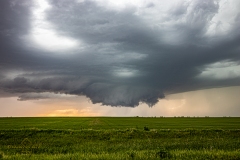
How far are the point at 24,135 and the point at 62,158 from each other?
23.2 meters

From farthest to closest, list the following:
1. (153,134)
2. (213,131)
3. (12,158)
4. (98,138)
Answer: (213,131) < (153,134) < (98,138) < (12,158)

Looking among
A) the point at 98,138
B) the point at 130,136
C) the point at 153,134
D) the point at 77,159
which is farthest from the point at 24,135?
the point at 77,159

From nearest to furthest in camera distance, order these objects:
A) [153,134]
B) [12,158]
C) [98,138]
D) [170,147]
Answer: [12,158]
[170,147]
[98,138]
[153,134]

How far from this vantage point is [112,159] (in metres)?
14.2

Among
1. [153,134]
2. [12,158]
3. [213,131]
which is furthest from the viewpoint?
[213,131]

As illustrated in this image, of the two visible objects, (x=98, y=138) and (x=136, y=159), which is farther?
(x=98, y=138)

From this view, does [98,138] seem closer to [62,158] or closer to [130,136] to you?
[130,136]

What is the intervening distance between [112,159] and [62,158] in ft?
10.5

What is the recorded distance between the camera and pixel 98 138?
110ft

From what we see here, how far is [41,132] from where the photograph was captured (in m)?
37.3

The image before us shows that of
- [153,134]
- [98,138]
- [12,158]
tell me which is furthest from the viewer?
[153,134]

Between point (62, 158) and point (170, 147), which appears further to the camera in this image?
point (170, 147)

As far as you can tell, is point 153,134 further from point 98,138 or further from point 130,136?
point 98,138

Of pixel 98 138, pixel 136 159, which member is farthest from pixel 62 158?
pixel 98 138
